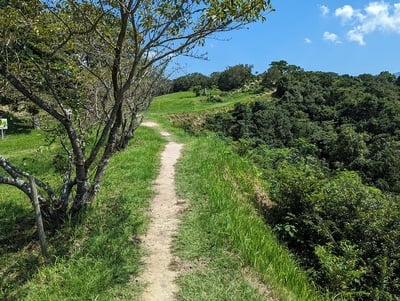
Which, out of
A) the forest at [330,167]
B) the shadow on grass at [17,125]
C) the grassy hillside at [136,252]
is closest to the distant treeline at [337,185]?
the forest at [330,167]

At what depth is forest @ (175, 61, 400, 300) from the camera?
5.98 metres

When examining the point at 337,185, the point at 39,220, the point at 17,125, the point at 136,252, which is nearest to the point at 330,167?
the point at 17,125

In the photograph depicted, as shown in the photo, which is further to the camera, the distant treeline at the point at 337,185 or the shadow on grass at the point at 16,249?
the distant treeline at the point at 337,185

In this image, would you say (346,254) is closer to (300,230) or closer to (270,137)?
(300,230)

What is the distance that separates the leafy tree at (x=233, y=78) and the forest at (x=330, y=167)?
356 mm

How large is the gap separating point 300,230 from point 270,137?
29632 millimetres

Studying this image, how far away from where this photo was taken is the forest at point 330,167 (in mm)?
5984

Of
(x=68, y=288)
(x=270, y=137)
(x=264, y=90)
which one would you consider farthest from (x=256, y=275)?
(x=264, y=90)

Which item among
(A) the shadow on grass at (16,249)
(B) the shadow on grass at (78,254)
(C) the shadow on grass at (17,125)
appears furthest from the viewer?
(C) the shadow on grass at (17,125)

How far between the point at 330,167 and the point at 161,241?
28.5 m

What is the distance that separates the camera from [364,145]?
104 ft

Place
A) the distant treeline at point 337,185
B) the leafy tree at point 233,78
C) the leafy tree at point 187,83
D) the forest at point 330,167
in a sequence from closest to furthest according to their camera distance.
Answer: the distant treeline at point 337,185, the forest at point 330,167, the leafy tree at point 233,78, the leafy tree at point 187,83

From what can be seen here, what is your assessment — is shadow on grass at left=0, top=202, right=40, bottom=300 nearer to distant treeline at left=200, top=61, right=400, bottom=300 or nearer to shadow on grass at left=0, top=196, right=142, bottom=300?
shadow on grass at left=0, top=196, right=142, bottom=300

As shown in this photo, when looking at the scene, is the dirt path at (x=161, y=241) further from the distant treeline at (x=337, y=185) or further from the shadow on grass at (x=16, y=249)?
the distant treeline at (x=337, y=185)
